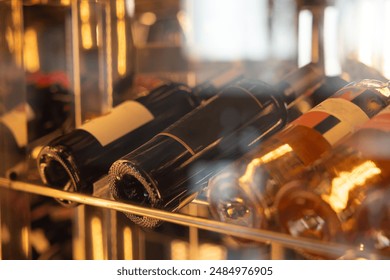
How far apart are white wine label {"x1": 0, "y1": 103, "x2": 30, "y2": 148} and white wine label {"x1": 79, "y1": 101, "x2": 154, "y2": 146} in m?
0.13

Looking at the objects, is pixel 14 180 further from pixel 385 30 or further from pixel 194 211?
pixel 385 30

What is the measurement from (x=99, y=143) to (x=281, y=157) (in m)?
0.22

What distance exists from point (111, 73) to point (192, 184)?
24cm

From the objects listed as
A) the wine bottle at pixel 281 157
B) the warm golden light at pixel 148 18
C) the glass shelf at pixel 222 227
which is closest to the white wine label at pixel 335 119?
the wine bottle at pixel 281 157

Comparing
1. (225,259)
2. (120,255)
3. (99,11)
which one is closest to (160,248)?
(120,255)

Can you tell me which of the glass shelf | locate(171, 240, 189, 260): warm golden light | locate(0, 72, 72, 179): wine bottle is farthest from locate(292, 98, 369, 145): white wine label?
locate(0, 72, 72, 179): wine bottle

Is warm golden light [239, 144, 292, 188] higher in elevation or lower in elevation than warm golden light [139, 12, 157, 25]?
lower

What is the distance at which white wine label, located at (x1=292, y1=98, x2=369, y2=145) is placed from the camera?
1.62ft

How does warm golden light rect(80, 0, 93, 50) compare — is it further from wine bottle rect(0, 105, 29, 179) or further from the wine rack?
wine bottle rect(0, 105, 29, 179)

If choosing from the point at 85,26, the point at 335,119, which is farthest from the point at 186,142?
the point at 85,26

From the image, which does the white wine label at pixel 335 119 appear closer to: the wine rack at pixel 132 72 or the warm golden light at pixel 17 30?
the wine rack at pixel 132 72

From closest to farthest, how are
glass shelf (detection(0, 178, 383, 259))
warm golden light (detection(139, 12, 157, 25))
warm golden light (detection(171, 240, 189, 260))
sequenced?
glass shelf (detection(0, 178, 383, 259)) → warm golden light (detection(171, 240, 189, 260)) → warm golden light (detection(139, 12, 157, 25))

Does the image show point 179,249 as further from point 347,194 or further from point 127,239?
point 347,194

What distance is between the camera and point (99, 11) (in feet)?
2.32
